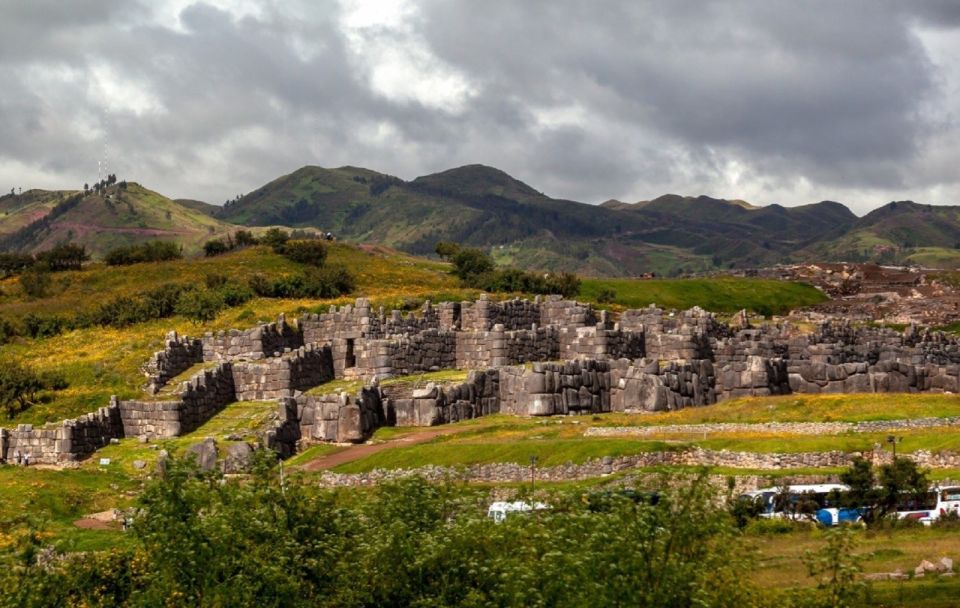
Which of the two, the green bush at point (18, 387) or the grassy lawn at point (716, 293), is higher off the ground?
the grassy lawn at point (716, 293)

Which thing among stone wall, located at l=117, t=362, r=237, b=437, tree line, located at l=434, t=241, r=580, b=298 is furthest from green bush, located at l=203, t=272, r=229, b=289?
stone wall, located at l=117, t=362, r=237, b=437

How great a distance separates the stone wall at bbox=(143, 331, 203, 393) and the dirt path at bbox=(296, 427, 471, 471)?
14.0 meters

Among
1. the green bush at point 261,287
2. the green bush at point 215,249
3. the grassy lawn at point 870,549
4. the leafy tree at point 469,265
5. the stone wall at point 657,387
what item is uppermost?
the green bush at point 215,249

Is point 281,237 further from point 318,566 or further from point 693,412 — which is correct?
point 318,566

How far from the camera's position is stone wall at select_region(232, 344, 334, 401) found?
61.2m

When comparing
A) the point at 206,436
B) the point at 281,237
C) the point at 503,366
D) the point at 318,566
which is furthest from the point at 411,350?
the point at 281,237

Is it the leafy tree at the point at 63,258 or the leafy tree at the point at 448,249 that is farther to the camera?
the leafy tree at the point at 448,249

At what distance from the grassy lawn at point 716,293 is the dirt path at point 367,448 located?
199 ft

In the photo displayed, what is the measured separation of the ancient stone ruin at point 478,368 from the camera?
2180 inches

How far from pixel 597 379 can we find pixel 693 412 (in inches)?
202

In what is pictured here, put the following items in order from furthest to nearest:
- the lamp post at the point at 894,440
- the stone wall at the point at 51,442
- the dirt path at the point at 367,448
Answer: the stone wall at the point at 51,442
the dirt path at the point at 367,448
the lamp post at the point at 894,440

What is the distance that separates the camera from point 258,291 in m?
88.5

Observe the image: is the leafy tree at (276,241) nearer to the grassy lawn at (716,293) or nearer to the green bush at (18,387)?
the grassy lawn at (716,293)

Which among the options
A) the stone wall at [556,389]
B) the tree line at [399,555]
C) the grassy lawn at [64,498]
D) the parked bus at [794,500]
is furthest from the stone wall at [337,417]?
the tree line at [399,555]
